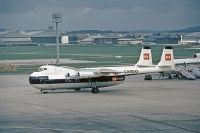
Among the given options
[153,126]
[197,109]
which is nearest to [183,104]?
[197,109]

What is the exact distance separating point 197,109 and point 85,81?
19.1 metres

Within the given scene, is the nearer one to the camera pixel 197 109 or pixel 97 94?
pixel 197 109

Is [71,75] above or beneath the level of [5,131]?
above

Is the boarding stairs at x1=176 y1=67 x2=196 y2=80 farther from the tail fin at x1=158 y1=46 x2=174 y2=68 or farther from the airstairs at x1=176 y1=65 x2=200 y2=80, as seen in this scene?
the tail fin at x1=158 y1=46 x2=174 y2=68

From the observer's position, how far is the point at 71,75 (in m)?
54.2

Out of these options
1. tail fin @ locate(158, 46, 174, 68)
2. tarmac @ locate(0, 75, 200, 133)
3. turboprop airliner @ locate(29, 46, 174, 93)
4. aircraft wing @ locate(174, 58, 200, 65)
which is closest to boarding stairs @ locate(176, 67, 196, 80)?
aircraft wing @ locate(174, 58, 200, 65)

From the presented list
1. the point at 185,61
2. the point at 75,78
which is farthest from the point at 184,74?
the point at 75,78

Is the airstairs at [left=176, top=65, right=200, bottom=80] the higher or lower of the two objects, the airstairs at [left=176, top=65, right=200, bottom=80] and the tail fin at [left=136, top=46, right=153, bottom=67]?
the lower

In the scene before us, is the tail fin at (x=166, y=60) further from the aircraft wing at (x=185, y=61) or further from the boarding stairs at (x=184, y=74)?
the aircraft wing at (x=185, y=61)

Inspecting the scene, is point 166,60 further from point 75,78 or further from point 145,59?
point 75,78

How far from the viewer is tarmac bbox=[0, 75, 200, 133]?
100ft

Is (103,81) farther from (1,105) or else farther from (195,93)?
(1,105)

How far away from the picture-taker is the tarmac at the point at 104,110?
30484 mm

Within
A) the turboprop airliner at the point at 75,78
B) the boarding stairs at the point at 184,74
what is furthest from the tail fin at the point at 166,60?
the boarding stairs at the point at 184,74
